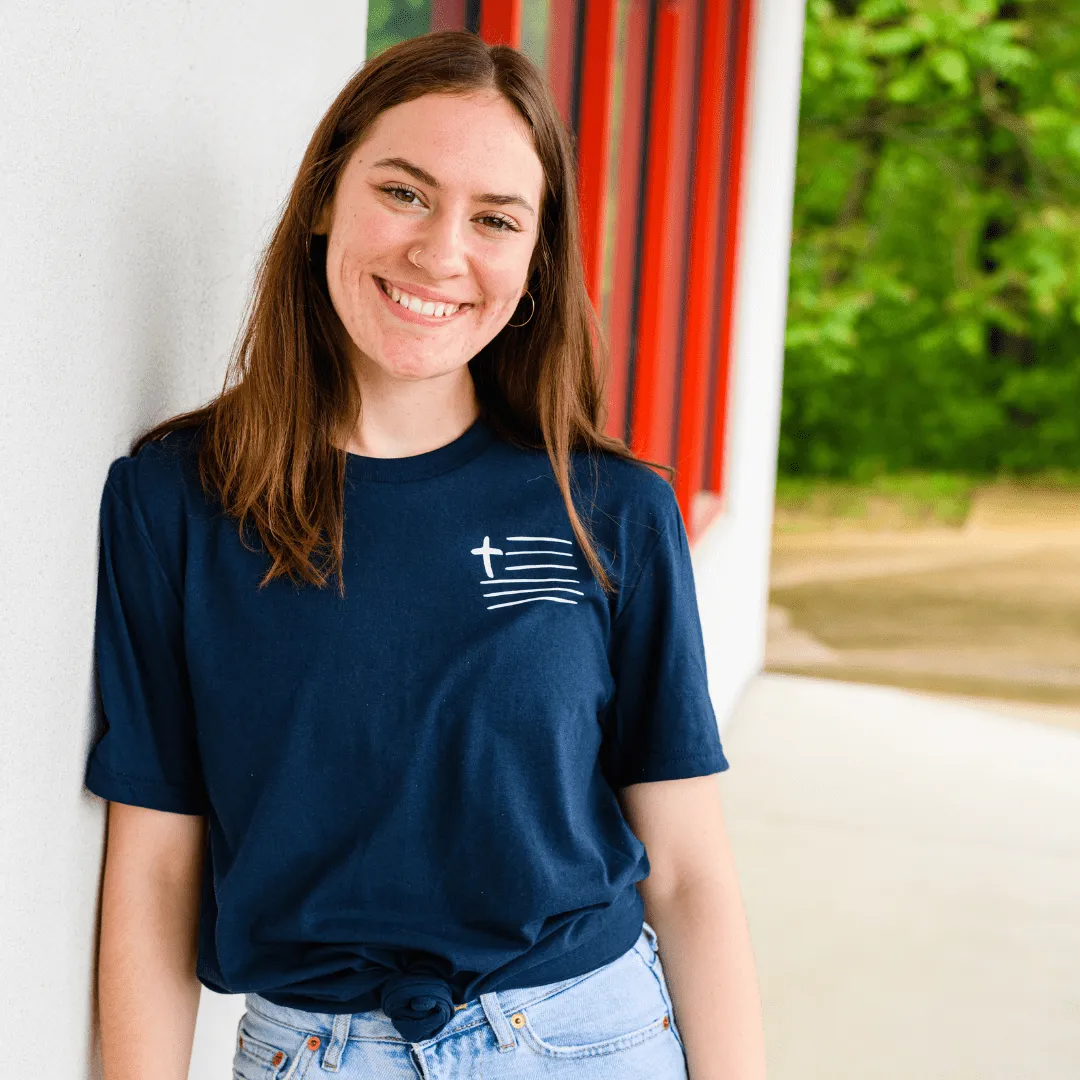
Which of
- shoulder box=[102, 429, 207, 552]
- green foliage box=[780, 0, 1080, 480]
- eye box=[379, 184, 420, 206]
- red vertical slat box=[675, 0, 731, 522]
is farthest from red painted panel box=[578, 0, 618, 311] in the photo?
green foliage box=[780, 0, 1080, 480]

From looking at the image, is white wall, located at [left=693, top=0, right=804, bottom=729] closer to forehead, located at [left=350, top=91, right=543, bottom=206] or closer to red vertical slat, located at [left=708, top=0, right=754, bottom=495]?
red vertical slat, located at [left=708, top=0, right=754, bottom=495]

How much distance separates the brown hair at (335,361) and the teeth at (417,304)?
11 centimetres

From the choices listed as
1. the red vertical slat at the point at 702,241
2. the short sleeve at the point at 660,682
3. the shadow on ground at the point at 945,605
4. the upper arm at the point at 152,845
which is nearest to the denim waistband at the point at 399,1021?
the upper arm at the point at 152,845

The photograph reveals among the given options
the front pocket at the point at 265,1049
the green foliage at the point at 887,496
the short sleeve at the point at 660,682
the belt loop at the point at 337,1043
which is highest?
the short sleeve at the point at 660,682

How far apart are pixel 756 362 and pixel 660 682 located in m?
5.71

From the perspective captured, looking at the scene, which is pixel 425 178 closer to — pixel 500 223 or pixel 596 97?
pixel 500 223

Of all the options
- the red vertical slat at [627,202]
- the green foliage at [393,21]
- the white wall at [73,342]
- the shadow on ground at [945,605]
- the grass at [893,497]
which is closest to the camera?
the white wall at [73,342]

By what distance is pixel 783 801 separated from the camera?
198 inches

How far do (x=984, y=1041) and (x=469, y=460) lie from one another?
8.19 ft

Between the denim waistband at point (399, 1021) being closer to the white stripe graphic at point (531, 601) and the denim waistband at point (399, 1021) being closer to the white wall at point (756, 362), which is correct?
the white stripe graphic at point (531, 601)

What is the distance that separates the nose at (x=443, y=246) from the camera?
1382 mm

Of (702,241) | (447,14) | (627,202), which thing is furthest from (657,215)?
(447,14)

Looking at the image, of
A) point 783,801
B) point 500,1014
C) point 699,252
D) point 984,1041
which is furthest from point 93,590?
point 699,252

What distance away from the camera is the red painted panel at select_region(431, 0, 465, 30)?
2.61 metres
